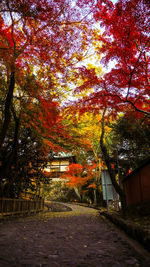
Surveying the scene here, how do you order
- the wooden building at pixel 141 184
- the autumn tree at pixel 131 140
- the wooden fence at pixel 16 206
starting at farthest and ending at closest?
the autumn tree at pixel 131 140
the wooden fence at pixel 16 206
the wooden building at pixel 141 184

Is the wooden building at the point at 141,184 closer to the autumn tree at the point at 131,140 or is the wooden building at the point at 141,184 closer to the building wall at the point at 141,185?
the building wall at the point at 141,185

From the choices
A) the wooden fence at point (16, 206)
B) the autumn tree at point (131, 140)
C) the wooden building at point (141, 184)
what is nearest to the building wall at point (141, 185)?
the wooden building at point (141, 184)

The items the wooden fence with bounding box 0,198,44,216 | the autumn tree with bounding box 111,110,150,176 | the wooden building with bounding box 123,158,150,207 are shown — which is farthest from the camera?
the autumn tree with bounding box 111,110,150,176

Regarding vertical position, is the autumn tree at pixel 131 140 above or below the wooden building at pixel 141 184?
above

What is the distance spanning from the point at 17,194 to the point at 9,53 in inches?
310

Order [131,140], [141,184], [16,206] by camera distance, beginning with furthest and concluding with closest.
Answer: [131,140] → [16,206] → [141,184]

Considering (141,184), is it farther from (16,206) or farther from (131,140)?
(16,206)

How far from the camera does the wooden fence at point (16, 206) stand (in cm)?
838

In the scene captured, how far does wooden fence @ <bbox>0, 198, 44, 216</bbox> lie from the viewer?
8.38 m

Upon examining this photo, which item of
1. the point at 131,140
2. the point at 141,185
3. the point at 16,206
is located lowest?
the point at 16,206

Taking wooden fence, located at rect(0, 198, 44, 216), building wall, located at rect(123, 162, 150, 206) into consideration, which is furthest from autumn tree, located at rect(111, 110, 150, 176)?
wooden fence, located at rect(0, 198, 44, 216)

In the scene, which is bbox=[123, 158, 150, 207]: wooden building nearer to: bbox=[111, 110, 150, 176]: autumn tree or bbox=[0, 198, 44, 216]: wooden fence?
bbox=[111, 110, 150, 176]: autumn tree

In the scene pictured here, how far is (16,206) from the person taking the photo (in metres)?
9.71

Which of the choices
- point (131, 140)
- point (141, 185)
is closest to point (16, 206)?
point (141, 185)
